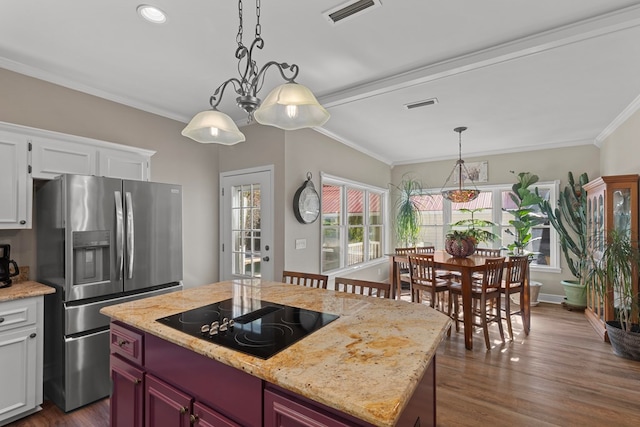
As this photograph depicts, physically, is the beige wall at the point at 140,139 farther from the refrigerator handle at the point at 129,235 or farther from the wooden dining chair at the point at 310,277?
the wooden dining chair at the point at 310,277

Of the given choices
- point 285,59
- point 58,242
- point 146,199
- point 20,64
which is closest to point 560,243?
point 285,59

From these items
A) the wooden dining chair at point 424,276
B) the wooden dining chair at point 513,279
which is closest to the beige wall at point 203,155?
the wooden dining chair at point 424,276

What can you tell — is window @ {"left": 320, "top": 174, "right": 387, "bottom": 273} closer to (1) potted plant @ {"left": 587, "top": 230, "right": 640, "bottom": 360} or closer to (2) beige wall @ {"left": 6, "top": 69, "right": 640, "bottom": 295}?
(2) beige wall @ {"left": 6, "top": 69, "right": 640, "bottom": 295}

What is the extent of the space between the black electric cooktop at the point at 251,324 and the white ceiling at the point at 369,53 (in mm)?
1812

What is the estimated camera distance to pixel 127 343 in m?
1.66

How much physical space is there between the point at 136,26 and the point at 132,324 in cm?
191

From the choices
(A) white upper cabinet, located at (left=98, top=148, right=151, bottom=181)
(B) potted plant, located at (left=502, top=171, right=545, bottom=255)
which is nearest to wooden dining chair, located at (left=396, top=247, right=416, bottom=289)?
(B) potted plant, located at (left=502, top=171, right=545, bottom=255)

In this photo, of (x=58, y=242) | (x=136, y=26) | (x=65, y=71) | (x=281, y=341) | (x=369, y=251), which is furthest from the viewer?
(x=369, y=251)

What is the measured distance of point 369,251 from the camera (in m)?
5.83

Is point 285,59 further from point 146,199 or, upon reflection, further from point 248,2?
point 146,199

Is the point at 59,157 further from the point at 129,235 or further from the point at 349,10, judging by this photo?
the point at 349,10

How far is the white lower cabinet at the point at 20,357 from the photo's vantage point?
2.16 m

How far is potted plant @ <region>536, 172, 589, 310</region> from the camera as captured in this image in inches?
186

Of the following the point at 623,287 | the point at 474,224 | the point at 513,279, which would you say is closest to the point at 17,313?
the point at 513,279
